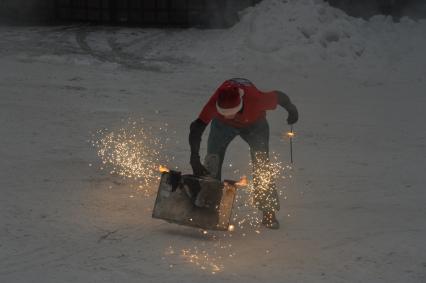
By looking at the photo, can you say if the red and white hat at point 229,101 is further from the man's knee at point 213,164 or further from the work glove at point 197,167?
the man's knee at point 213,164

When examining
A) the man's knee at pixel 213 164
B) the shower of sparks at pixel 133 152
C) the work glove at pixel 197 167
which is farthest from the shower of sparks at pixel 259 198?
the shower of sparks at pixel 133 152

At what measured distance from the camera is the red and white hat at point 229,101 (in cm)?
552

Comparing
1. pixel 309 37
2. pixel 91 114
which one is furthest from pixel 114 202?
pixel 309 37

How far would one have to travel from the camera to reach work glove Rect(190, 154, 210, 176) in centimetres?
573

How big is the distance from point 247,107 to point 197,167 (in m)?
0.69

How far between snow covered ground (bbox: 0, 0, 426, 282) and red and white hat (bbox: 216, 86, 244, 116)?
1.14m

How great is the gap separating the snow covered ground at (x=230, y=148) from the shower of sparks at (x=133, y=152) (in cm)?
16

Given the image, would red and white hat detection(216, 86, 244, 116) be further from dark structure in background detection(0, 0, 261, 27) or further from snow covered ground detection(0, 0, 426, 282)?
dark structure in background detection(0, 0, 261, 27)

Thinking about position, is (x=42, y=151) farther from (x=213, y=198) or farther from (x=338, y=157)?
(x=338, y=157)

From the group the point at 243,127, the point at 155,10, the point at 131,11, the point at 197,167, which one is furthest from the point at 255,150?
the point at 131,11

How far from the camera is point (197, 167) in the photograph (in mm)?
5781

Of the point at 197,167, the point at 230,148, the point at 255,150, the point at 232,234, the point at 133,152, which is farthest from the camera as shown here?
the point at 230,148

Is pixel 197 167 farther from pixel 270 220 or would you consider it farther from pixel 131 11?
pixel 131 11

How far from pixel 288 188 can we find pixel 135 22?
10.3 m
